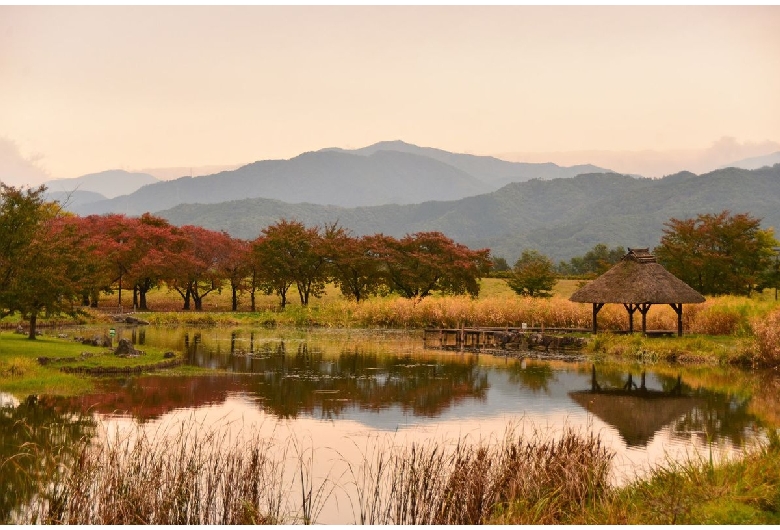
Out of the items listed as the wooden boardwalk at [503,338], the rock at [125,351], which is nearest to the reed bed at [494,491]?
the rock at [125,351]

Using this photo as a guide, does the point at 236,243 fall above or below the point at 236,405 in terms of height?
above

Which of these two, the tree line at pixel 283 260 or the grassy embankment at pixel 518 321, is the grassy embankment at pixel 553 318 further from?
the tree line at pixel 283 260

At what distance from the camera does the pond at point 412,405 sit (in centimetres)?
1762

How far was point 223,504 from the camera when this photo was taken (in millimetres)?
11797

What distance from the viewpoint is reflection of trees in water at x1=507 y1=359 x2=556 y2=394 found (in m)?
27.5

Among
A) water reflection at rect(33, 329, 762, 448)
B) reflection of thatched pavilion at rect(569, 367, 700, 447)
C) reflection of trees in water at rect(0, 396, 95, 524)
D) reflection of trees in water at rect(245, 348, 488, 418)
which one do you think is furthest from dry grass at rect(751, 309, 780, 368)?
reflection of trees in water at rect(0, 396, 95, 524)

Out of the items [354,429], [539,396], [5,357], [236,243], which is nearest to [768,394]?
[539,396]

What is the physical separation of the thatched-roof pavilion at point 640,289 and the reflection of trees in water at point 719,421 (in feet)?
41.4

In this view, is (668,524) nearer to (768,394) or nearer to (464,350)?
(768,394)

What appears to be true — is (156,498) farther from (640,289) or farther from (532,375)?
(640,289)

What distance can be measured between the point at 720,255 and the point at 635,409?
34.8m

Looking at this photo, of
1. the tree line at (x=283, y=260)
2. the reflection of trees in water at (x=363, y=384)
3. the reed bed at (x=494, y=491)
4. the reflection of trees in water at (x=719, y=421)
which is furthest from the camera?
the tree line at (x=283, y=260)

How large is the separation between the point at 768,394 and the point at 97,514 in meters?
21.4

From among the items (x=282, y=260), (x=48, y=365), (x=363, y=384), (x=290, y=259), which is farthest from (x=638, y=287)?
(x=290, y=259)
